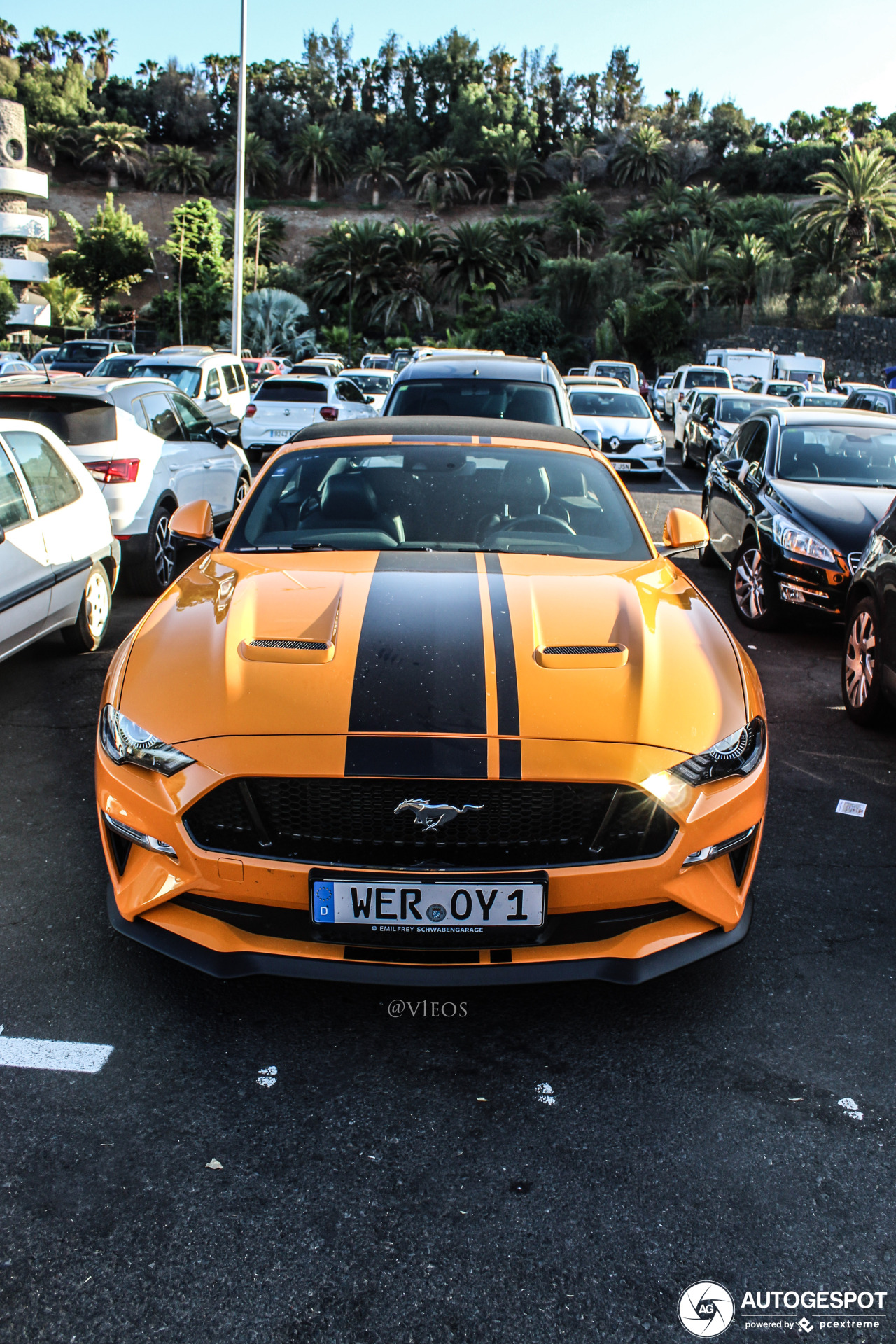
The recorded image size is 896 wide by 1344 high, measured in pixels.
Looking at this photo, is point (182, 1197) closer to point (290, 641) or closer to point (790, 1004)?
point (290, 641)

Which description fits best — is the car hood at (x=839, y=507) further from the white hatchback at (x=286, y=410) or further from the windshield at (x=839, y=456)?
the white hatchback at (x=286, y=410)

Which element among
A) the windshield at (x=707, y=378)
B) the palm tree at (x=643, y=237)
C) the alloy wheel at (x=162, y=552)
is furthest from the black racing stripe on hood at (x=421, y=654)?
the palm tree at (x=643, y=237)

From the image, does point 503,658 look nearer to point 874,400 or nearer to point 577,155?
point 874,400

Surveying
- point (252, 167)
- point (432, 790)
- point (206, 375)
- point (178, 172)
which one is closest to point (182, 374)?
point (206, 375)

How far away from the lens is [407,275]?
57.7 m

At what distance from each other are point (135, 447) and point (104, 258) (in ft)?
178

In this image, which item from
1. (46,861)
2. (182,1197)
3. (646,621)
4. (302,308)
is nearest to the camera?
(182,1197)

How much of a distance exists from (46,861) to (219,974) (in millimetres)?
1484

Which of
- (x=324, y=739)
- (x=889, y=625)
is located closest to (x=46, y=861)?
(x=324, y=739)

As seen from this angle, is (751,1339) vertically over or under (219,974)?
under

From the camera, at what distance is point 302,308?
50.8 metres

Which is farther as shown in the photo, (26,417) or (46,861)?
(26,417)

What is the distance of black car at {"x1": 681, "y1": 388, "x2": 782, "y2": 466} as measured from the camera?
16.6 metres

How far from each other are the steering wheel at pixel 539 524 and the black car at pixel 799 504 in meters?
3.50
